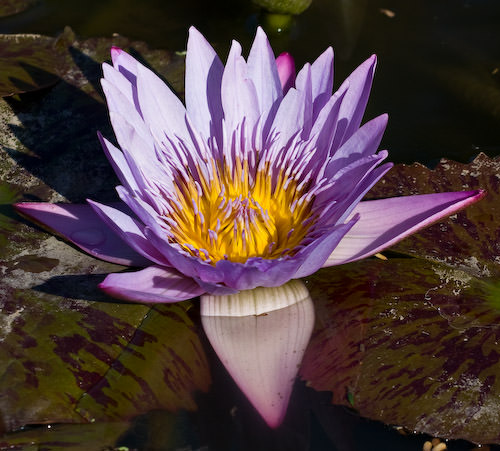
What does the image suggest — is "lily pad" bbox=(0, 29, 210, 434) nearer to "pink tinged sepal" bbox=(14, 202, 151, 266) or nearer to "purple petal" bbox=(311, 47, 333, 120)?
"pink tinged sepal" bbox=(14, 202, 151, 266)

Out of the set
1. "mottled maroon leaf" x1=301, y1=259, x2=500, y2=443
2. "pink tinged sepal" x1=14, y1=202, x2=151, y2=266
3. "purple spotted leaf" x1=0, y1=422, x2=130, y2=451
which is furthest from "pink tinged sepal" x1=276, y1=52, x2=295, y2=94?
"purple spotted leaf" x1=0, y1=422, x2=130, y2=451

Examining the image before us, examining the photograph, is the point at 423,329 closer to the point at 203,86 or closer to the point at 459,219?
the point at 459,219

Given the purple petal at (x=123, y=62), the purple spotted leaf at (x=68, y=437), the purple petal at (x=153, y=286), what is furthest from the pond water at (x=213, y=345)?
the purple petal at (x=123, y=62)

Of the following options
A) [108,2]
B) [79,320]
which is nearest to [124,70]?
[79,320]

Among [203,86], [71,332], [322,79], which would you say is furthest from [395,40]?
[71,332]

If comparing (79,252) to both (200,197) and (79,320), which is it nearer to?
(79,320)

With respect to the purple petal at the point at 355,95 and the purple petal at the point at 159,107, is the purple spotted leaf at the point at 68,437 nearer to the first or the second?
the purple petal at the point at 159,107
